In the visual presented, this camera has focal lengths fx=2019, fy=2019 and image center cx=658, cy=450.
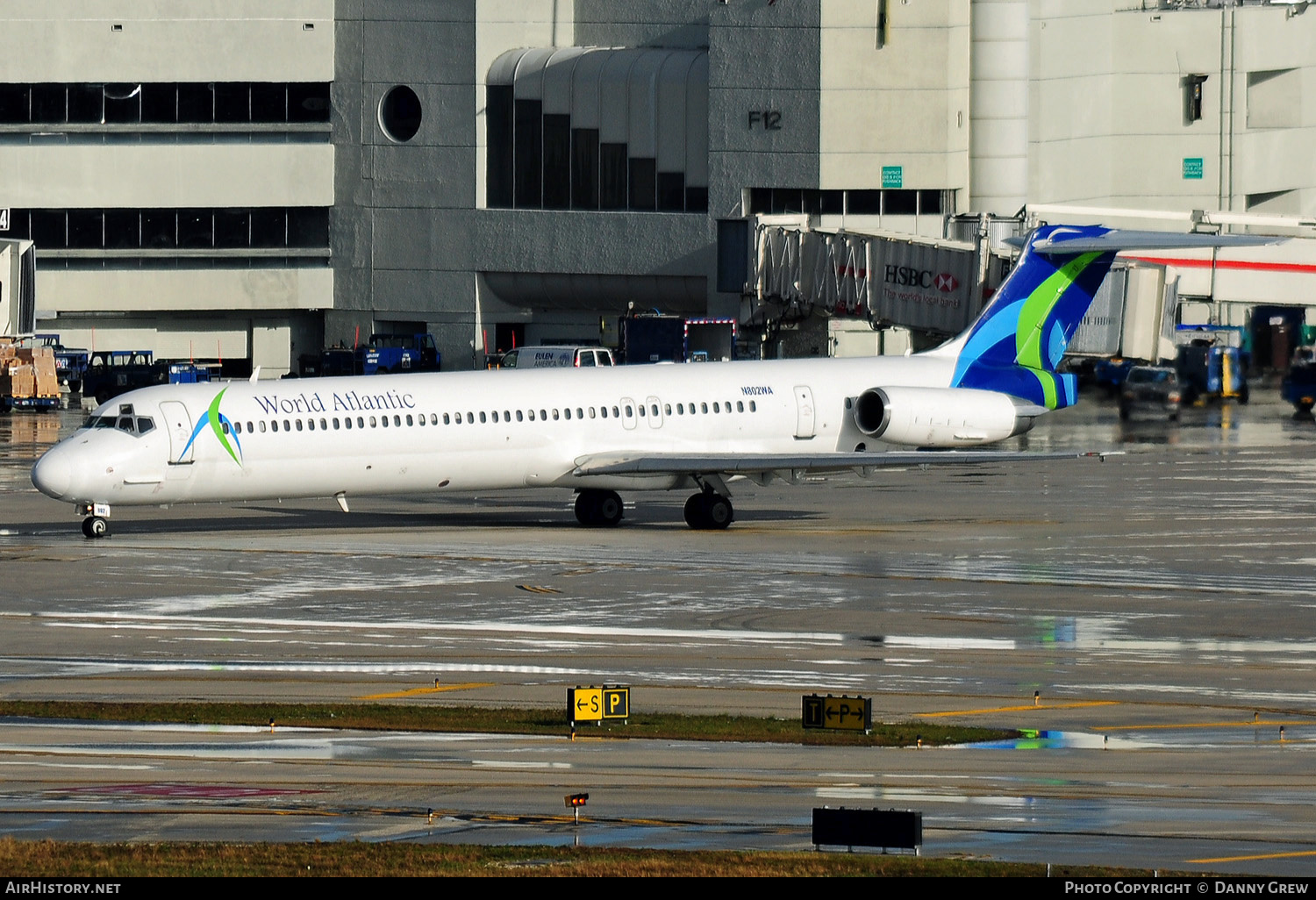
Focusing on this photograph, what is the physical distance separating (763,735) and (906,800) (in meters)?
2.98

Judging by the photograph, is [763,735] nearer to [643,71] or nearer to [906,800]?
[906,800]

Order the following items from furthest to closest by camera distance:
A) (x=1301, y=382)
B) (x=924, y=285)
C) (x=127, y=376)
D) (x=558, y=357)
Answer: (x=127, y=376)
(x=558, y=357)
(x=924, y=285)
(x=1301, y=382)

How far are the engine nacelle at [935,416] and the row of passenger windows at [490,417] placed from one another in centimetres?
245

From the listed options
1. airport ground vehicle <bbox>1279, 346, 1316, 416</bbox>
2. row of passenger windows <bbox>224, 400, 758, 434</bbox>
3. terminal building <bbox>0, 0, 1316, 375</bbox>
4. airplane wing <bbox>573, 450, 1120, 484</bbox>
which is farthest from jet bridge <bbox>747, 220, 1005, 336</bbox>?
airplane wing <bbox>573, 450, 1120, 484</bbox>

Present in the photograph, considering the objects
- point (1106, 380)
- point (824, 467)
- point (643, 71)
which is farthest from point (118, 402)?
point (643, 71)

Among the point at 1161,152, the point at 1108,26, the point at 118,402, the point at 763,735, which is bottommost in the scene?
the point at 763,735

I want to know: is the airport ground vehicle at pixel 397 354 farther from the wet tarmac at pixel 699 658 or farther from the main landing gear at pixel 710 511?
the main landing gear at pixel 710 511

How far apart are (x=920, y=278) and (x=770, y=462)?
2950 centimetres

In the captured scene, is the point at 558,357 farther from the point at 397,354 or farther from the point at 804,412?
the point at 804,412

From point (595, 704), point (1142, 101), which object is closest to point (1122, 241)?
point (595, 704)

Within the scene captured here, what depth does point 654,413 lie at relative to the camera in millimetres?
38906

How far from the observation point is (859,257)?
68.8 m

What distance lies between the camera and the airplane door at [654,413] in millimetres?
38875

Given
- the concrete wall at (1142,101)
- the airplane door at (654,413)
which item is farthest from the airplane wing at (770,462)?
the concrete wall at (1142,101)
